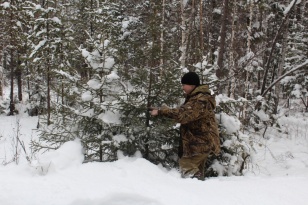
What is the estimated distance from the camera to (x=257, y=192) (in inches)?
149

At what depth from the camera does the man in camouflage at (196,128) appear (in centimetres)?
487

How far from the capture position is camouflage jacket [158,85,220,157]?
4.77 metres

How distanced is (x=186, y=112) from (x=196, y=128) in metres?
0.48

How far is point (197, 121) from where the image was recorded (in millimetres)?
5055

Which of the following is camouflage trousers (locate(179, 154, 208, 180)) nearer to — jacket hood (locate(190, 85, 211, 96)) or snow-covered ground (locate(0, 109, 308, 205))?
snow-covered ground (locate(0, 109, 308, 205))

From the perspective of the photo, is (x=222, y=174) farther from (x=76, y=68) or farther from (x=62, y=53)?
(x=62, y=53)

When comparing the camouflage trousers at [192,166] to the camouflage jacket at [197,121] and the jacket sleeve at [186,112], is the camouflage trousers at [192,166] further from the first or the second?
the jacket sleeve at [186,112]

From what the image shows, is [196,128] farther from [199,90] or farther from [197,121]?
[199,90]

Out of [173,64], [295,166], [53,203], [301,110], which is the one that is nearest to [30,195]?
[53,203]

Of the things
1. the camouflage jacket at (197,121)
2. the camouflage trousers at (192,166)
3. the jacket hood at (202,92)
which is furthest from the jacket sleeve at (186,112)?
the camouflage trousers at (192,166)

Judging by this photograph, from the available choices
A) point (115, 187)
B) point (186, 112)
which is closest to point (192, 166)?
point (186, 112)

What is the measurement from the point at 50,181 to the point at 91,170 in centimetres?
70

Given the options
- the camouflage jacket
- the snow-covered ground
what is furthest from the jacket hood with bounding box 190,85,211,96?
the snow-covered ground

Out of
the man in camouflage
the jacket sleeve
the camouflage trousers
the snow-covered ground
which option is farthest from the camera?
the camouflage trousers
